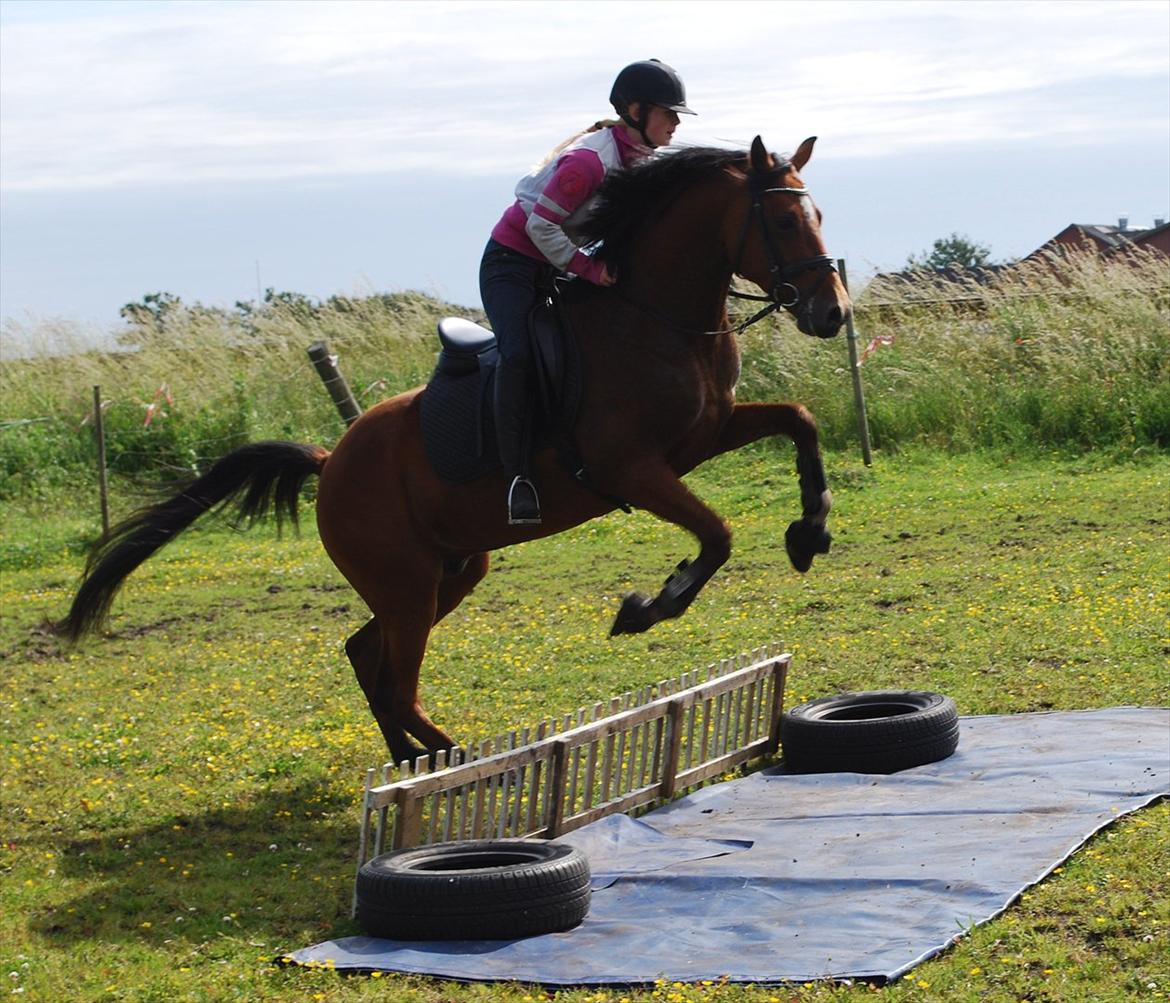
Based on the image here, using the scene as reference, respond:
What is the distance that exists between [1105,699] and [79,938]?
5598 millimetres

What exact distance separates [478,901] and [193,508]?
4.04 metres

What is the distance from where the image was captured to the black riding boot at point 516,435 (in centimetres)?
698

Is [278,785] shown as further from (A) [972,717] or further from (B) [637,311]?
(A) [972,717]

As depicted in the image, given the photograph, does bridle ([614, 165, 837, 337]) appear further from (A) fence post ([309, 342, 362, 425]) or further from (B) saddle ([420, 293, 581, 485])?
(A) fence post ([309, 342, 362, 425])

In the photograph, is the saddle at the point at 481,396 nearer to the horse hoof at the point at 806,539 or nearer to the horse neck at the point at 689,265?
the horse neck at the point at 689,265

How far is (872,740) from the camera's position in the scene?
7645 millimetres

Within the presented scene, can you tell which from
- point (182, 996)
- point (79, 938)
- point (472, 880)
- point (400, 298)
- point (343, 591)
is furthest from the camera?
point (400, 298)

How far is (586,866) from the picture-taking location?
5816mm

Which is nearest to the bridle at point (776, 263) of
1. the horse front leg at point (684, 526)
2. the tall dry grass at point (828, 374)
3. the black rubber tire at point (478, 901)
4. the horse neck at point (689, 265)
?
the horse neck at point (689, 265)

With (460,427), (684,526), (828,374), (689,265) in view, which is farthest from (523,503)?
(828,374)

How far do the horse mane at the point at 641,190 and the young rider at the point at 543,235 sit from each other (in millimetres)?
86

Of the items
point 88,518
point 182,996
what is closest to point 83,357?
point 88,518

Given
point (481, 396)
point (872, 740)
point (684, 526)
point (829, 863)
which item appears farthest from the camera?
point (872, 740)

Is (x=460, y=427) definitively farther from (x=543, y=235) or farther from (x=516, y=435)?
(x=543, y=235)
